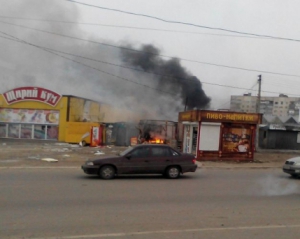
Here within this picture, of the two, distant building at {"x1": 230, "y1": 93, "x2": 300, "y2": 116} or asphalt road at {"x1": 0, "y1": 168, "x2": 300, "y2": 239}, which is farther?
distant building at {"x1": 230, "y1": 93, "x2": 300, "y2": 116}

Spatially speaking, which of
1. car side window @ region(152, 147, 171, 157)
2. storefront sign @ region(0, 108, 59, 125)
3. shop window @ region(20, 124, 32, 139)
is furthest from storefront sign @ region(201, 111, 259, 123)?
shop window @ region(20, 124, 32, 139)

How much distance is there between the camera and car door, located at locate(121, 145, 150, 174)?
13298mm

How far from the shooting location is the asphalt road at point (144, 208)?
6180 mm

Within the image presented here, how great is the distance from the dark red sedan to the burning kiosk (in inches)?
311

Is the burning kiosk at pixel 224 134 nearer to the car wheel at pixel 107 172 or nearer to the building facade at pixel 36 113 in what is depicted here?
the car wheel at pixel 107 172

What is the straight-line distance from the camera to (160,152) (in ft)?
45.6

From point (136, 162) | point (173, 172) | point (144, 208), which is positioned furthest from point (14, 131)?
point (144, 208)

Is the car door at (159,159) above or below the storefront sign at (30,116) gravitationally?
below

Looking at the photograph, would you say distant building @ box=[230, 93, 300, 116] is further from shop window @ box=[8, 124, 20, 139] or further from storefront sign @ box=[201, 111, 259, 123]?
storefront sign @ box=[201, 111, 259, 123]

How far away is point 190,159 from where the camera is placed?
1414 cm

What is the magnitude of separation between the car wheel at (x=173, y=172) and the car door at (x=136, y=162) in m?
0.88

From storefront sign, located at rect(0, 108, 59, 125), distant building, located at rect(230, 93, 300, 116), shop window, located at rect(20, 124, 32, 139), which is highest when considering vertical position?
distant building, located at rect(230, 93, 300, 116)

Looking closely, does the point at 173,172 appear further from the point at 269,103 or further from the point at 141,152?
the point at 269,103

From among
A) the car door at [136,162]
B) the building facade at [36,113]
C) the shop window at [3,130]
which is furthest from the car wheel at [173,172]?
the shop window at [3,130]
